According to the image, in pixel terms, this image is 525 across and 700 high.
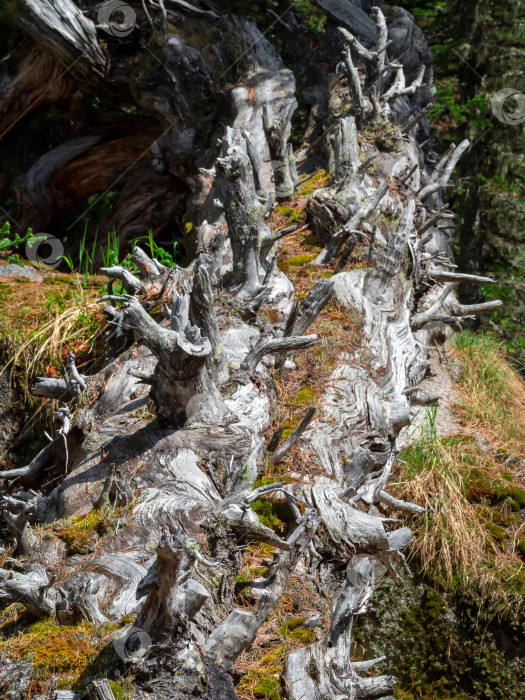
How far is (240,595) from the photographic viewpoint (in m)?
2.43

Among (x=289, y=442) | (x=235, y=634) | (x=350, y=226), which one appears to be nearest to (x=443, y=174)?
(x=350, y=226)

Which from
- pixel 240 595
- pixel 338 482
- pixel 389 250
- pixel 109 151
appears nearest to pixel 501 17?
pixel 109 151

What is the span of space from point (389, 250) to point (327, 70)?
4.35 m

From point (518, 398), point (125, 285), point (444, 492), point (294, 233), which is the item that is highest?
point (125, 285)

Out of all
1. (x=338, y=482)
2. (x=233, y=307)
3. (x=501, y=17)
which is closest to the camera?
(x=338, y=482)

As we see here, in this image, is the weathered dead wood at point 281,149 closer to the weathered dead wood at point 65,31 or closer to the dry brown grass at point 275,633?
the weathered dead wood at point 65,31

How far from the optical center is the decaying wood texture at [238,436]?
2.11 meters

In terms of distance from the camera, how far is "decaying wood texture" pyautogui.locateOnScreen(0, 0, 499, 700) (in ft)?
6.91

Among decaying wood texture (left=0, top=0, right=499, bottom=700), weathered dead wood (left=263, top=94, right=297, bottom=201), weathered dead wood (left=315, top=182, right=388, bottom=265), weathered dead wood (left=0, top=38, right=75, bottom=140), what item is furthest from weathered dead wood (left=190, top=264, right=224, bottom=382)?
weathered dead wood (left=0, top=38, right=75, bottom=140)

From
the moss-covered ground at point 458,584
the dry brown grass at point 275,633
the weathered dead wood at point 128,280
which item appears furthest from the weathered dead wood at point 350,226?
the dry brown grass at point 275,633

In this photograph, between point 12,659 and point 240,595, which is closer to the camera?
point 12,659

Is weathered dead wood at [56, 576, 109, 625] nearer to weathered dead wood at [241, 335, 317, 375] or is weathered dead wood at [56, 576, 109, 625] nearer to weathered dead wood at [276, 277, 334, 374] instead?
weathered dead wood at [241, 335, 317, 375]

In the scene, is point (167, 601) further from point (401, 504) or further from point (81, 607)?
point (401, 504)

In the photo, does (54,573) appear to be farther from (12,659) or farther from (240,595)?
(240,595)
